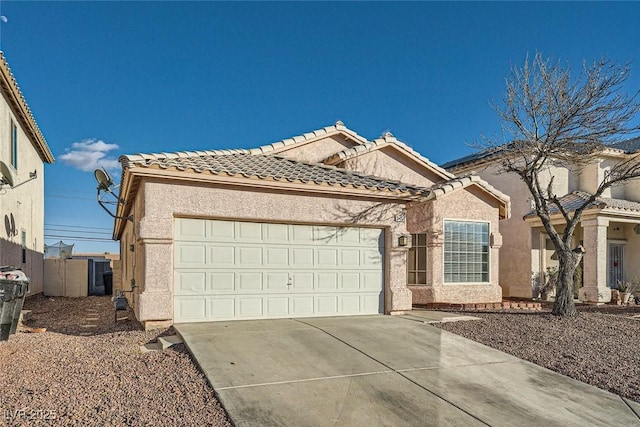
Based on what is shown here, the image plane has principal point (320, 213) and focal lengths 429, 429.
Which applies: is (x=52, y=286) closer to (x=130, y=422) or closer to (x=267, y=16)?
(x=267, y=16)

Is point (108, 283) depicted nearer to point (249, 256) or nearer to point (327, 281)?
point (249, 256)

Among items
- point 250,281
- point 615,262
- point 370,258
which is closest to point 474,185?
point 370,258

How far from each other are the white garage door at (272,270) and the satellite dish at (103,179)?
2.64 m

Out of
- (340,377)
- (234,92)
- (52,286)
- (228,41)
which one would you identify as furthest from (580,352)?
(52,286)

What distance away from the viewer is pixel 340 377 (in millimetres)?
5781

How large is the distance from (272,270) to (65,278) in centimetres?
1338

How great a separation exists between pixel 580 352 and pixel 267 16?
1184 cm

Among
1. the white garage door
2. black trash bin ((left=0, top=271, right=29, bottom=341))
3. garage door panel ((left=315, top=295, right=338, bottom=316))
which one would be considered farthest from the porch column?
black trash bin ((left=0, top=271, right=29, bottom=341))

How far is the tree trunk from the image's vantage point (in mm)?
10773

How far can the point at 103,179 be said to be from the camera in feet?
32.7

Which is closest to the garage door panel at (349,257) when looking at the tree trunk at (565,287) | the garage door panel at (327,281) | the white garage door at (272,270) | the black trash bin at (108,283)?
the white garage door at (272,270)

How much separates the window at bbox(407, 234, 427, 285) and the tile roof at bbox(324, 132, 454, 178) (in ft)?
11.0

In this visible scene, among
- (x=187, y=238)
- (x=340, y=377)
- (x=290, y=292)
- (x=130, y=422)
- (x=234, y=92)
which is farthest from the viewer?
(x=234, y=92)

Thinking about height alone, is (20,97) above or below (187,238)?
above
